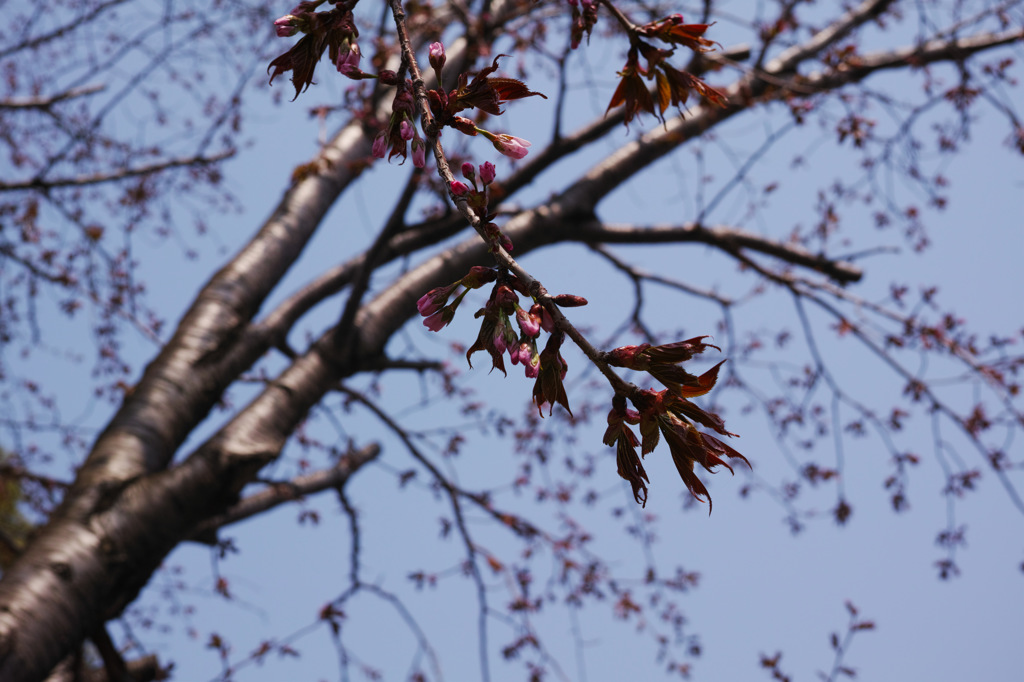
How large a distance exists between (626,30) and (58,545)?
2.54 meters

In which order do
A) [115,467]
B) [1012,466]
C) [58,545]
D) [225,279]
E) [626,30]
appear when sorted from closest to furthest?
[626,30]
[58,545]
[115,467]
[225,279]
[1012,466]

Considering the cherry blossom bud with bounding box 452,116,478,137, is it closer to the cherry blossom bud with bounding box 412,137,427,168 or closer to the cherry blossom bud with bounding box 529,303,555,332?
the cherry blossom bud with bounding box 412,137,427,168

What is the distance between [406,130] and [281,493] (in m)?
2.91

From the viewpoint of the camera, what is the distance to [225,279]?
3338mm

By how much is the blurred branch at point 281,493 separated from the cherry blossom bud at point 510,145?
2543mm

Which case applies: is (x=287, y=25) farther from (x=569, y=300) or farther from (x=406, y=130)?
(x=569, y=300)

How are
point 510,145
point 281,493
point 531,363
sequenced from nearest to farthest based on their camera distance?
point 531,363, point 510,145, point 281,493

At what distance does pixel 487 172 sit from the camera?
0.64 m

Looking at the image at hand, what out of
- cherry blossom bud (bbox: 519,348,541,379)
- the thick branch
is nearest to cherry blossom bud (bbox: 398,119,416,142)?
cherry blossom bud (bbox: 519,348,541,379)

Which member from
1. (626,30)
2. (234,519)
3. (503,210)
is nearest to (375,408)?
(234,519)

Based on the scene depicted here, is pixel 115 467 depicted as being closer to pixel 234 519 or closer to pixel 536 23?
pixel 234 519

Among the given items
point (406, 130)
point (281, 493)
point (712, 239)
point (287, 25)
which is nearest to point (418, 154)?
point (406, 130)

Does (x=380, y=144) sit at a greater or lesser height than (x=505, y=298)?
greater

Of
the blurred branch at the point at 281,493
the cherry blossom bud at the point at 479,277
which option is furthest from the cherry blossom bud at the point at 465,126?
the blurred branch at the point at 281,493
